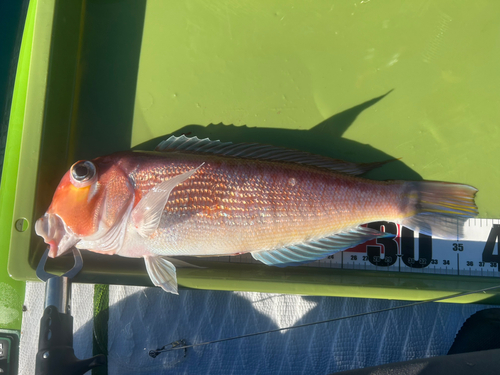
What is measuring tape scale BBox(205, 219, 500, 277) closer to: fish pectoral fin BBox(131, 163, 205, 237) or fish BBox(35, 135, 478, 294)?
fish BBox(35, 135, 478, 294)

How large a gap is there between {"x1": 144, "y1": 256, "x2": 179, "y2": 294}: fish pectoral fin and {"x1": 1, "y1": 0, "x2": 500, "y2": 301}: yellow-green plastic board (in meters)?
0.64

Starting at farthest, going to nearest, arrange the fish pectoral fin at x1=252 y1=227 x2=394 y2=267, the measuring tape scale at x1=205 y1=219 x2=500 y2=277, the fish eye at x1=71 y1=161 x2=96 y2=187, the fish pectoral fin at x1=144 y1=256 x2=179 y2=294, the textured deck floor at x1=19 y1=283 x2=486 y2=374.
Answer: the textured deck floor at x1=19 y1=283 x2=486 y2=374 → the measuring tape scale at x1=205 y1=219 x2=500 y2=277 → the fish pectoral fin at x1=252 y1=227 x2=394 y2=267 → the fish pectoral fin at x1=144 y1=256 x2=179 y2=294 → the fish eye at x1=71 y1=161 x2=96 y2=187

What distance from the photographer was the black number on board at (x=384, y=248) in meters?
1.65

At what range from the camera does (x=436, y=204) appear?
5.07 feet

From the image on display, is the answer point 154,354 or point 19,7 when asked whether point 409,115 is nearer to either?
point 154,354

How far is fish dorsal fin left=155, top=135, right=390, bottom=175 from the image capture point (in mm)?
1480

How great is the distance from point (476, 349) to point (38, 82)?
2.64 meters

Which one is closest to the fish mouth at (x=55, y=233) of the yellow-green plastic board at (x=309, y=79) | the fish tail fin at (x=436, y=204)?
the yellow-green plastic board at (x=309, y=79)

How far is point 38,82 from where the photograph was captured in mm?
1451

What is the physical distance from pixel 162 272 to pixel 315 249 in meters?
0.75

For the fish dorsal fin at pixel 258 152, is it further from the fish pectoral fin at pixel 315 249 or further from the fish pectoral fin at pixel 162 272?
the fish pectoral fin at pixel 162 272

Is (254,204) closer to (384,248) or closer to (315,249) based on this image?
(315,249)

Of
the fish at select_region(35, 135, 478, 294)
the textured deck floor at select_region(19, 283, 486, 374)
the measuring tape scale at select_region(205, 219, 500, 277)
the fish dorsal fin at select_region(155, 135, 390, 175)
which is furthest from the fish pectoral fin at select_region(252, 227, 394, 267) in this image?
the textured deck floor at select_region(19, 283, 486, 374)

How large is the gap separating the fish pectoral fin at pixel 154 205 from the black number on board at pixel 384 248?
1.05 metres
